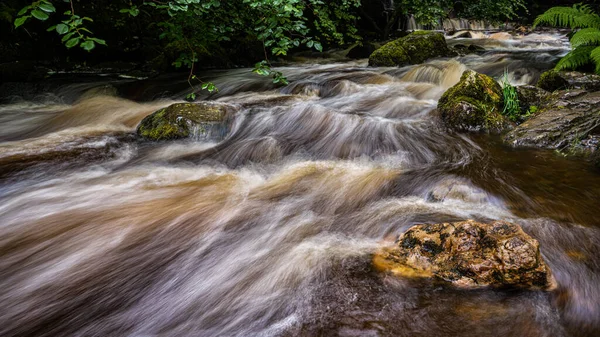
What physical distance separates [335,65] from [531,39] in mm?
9002

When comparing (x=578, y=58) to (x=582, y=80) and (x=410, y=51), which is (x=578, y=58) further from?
(x=410, y=51)

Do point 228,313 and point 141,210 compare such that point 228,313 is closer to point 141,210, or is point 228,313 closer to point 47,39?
point 141,210

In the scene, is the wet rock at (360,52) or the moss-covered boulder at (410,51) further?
the wet rock at (360,52)

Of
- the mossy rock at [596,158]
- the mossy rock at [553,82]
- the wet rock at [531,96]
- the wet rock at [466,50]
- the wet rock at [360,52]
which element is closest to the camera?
the mossy rock at [596,158]

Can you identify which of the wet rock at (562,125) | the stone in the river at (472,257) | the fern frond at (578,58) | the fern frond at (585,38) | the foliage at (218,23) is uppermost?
the foliage at (218,23)

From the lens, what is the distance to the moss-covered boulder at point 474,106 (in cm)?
466

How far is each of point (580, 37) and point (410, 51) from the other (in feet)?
12.9

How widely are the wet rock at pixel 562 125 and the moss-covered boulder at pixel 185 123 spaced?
4.08 m

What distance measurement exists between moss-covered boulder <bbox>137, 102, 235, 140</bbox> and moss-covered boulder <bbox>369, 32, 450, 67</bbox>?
5.26 meters

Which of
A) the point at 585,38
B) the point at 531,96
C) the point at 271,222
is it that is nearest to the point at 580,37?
the point at 585,38

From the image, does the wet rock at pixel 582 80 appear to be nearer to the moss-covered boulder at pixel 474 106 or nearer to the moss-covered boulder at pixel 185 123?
the moss-covered boulder at pixel 474 106

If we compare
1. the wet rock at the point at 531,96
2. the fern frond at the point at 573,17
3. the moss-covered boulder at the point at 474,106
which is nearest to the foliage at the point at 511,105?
the moss-covered boulder at the point at 474,106

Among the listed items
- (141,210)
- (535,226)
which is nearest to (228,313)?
(141,210)

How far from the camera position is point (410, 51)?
28.9 ft
